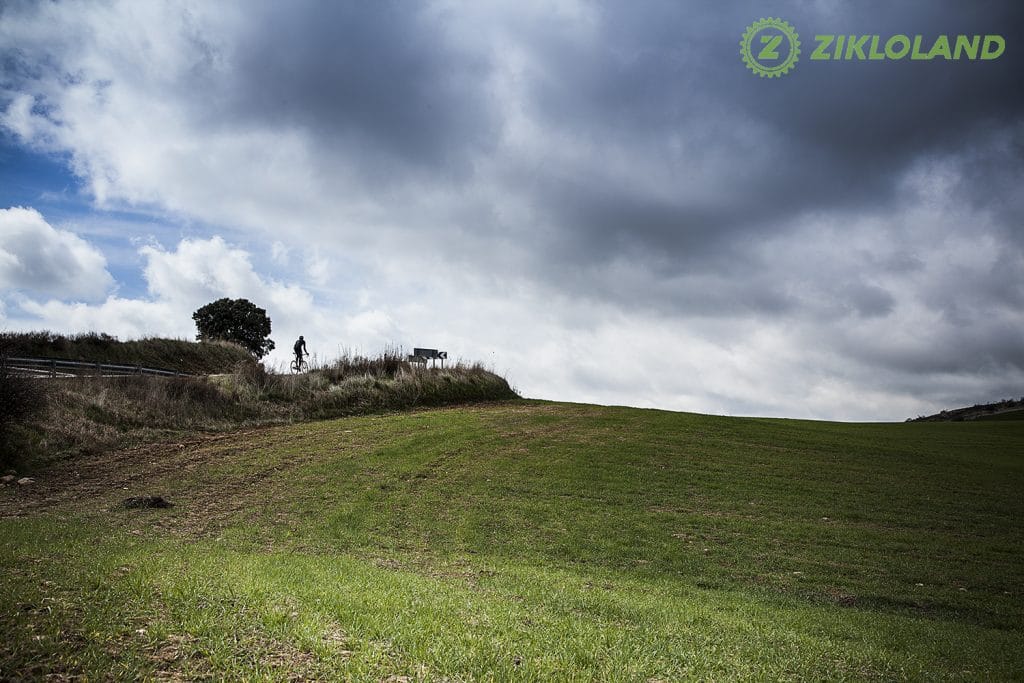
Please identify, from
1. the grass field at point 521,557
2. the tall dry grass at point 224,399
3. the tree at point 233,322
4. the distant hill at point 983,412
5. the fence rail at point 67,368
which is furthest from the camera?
the tree at point 233,322

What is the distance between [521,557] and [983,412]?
4497 cm

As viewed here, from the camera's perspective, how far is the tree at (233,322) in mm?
59500

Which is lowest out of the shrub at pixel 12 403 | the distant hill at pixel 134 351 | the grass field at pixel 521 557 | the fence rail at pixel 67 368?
the grass field at pixel 521 557

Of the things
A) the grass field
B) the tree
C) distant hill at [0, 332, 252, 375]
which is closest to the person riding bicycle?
distant hill at [0, 332, 252, 375]

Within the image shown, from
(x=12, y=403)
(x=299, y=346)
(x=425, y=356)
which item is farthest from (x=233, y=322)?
(x=12, y=403)

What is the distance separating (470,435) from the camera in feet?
60.9

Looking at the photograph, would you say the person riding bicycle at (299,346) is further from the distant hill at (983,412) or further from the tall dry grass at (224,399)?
the distant hill at (983,412)

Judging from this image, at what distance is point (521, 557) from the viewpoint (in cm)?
1024

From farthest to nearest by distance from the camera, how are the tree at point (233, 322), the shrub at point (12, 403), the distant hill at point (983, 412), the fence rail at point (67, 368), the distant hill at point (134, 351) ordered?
the tree at point (233, 322), the distant hill at point (983, 412), the distant hill at point (134, 351), the fence rail at point (67, 368), the shrub at point (12, 403)

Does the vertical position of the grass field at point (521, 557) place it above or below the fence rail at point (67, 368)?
below

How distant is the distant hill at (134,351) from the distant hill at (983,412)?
45.7 m

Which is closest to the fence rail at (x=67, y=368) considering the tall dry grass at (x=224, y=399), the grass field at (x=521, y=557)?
the tall dry grass at (x=224, y=399)

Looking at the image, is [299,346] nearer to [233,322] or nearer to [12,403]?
[12,403]

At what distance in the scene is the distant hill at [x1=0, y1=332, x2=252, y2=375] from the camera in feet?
107
